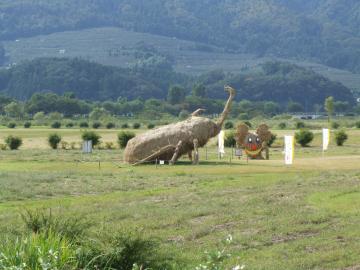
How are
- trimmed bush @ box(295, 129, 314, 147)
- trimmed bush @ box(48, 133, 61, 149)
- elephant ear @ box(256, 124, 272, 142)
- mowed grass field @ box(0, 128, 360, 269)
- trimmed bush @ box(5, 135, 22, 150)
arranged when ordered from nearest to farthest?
1. mowed grass field @ box(0, 128, 360, 269)
2. elephant ear @ box(256, 124, 272, 142)
3. trimmed bush @ box(5, 135, 22, 150)
4. trimmed bush @ box(48, 133, 61, 149)
5. trimmed bush @ box(295, 129, 314, 147)

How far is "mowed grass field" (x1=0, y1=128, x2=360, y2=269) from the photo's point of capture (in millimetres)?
18172

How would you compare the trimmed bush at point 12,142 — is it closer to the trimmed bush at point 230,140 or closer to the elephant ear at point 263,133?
the trimmed bush at point 230,140

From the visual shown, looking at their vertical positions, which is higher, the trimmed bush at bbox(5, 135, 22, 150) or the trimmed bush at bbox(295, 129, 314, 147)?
the trimmed bush at bbox(295, 129, 314, 147)

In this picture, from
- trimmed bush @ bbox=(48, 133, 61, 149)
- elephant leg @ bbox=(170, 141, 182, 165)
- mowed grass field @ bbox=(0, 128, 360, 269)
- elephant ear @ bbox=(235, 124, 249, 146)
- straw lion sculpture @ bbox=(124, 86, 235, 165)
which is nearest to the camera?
mowed grass field @ bbox=(0, 128, 360, 269)

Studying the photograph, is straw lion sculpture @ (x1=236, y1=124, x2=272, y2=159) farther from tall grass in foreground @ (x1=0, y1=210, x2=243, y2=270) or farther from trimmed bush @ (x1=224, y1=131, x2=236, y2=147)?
tall grass in foreground @ (x1=0, y1=210, x2=243, y2=270)

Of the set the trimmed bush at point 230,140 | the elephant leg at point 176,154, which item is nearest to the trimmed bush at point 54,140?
the trimmed bush at point 230,140

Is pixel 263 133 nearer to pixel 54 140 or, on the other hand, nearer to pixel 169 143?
pixel 169 143

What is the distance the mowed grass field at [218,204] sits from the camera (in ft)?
59.6

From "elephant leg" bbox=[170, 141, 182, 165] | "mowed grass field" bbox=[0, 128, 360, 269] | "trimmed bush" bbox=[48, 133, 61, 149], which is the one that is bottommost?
"mowed grass field" bbox=[0, 128, 360, 269]

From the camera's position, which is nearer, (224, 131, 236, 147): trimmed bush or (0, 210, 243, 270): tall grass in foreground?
(0, 210, 243, 270): tall grass in foreground

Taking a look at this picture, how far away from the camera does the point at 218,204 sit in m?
25.7

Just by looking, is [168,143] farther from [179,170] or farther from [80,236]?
[80,236]

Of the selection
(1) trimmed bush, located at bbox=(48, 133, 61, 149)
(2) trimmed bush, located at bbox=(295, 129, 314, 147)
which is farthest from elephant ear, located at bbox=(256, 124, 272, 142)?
(1) trimmed bush, located at bbox=(48, 133, 61, 149)

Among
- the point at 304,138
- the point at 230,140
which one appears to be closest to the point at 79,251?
the point at 230,140
